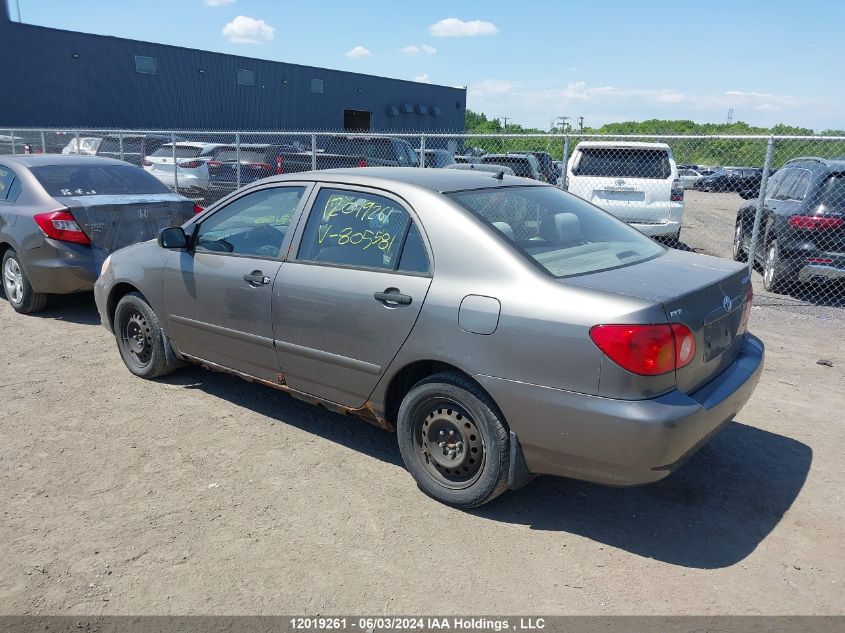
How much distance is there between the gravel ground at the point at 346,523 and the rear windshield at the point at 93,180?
2.81 m

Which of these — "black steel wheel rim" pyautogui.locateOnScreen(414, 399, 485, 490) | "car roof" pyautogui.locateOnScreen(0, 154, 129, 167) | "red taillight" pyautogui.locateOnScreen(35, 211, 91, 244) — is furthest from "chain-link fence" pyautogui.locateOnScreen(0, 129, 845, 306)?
"black steel wheel rim" pyautogui.locateOnScreen(414, 399, 485, 490)

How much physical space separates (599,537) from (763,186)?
6.48 meters

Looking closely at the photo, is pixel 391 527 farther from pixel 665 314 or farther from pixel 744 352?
pixel 744 352

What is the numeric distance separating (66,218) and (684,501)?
5.89 metres

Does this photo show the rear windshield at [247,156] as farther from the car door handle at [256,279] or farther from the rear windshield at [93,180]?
the car door handle at [256,279]

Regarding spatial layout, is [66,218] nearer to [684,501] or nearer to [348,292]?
[348,292]

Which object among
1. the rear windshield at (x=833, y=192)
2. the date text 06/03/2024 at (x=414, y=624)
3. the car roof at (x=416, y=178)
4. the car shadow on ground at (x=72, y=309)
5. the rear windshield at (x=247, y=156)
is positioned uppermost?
the car roof at (x=416, y=178)

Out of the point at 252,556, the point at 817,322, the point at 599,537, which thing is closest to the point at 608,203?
the point at 817,322

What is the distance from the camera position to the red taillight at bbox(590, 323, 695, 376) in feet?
9.25

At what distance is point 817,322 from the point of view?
24.0 ft

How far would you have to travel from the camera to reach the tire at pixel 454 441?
3.23m

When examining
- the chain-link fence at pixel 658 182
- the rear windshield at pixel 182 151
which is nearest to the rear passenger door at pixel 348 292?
the chain-link fence at pixel 658 182

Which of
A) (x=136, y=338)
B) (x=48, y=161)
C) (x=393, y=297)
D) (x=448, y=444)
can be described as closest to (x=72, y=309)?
(x=48, y=161)

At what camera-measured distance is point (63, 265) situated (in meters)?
6.49
